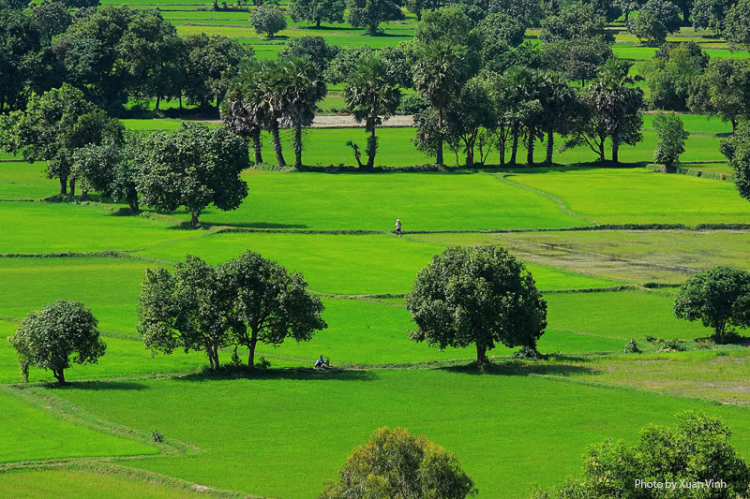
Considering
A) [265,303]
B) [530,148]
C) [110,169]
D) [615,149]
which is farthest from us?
[615,149]

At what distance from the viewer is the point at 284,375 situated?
79938 mm

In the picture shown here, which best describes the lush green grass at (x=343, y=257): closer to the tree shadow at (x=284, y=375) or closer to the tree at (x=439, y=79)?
the tree shadow at (x=284, y=375)

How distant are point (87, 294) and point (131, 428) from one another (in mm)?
36569

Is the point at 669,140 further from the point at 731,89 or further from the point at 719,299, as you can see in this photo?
the point at 719,299

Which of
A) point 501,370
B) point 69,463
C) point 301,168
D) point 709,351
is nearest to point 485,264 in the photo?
point 501,370

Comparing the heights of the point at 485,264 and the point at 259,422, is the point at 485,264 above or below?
above

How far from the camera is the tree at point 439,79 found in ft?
575

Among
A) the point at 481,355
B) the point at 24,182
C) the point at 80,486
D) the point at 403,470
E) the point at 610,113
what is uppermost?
the point at 610,113

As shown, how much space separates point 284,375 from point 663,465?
123 feet

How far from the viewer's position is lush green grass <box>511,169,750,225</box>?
14025 centimetres

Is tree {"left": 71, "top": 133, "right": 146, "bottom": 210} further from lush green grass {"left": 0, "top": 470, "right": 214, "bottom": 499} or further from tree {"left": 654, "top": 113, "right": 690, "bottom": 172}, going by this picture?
lush green grass {"left": 0, "top": 470, "right": 214, "bottom": 499}

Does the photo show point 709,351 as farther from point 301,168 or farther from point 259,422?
point 301,168

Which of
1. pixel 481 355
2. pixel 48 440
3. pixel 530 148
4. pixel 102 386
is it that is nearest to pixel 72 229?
pixel 102 386

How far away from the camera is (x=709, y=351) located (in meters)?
85.6
